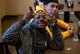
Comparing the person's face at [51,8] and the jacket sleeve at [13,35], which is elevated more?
the person's face at [51,8]

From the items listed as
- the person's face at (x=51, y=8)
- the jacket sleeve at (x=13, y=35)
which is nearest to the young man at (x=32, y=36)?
the jacket sleeve at (x=13, y=35)

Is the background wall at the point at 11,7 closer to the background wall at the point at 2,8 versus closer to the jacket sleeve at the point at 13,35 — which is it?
the background wall at the point at 2,8

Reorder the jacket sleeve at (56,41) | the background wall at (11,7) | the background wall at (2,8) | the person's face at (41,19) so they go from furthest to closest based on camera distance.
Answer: the background wall at (11,7)
the background wall at (2,8)
the jacket sleeve at (56,41)
the person's face at (41,19)

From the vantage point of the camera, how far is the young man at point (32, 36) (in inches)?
65.5

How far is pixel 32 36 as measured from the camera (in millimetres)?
1748

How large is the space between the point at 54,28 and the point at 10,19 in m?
4.61

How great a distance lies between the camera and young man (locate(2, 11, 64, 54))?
166 centimetres

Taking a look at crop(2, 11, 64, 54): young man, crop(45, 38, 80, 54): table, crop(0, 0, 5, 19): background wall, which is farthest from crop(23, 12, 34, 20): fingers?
crop(0, 0, 5, 19): background wall

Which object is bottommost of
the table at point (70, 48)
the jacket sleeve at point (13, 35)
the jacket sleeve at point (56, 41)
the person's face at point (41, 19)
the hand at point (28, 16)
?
the table at point (70, 48)

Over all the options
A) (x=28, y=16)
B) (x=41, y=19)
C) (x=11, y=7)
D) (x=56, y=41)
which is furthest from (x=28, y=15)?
(x=11, y=7)

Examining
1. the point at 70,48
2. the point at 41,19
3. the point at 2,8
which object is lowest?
the point at 70,48

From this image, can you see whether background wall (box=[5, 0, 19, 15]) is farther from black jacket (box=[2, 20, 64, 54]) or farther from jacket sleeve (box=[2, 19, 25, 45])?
jacket sleeve (box=[2, 19, 25, 45])

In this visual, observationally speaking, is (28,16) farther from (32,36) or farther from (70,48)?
(70,48)

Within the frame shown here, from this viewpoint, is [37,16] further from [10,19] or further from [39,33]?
[10,19]
